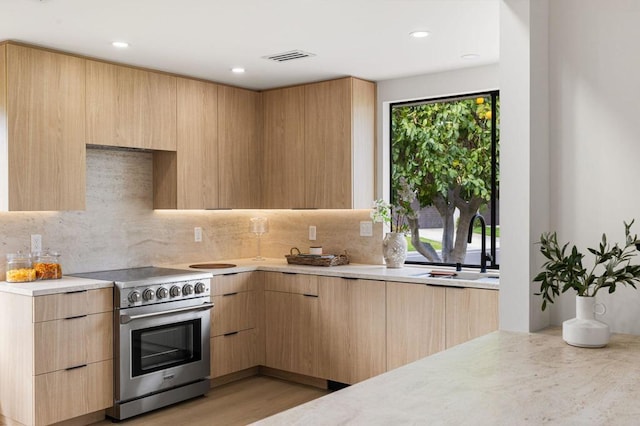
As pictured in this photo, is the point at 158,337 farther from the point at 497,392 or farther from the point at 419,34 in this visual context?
the point at 497,392

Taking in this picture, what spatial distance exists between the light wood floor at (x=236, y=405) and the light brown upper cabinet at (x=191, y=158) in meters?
1.49

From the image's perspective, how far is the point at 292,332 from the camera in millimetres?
4867

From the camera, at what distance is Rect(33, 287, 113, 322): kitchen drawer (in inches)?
144

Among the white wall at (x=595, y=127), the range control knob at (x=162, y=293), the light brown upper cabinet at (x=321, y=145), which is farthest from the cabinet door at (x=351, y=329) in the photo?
the white wall at (x=595, y=127)

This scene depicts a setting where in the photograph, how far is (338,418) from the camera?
5.02 feet

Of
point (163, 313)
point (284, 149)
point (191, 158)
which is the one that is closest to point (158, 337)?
point (163, 313)

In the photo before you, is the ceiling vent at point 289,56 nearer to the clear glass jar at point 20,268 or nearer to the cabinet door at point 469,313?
the cabinet door at point 469,313

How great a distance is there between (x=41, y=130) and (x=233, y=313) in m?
1.92

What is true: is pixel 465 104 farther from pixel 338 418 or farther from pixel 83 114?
pixel 338 418

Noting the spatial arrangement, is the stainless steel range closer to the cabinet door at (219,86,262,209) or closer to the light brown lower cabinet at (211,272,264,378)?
the light brown lower cabinet at (211,272,264,378)

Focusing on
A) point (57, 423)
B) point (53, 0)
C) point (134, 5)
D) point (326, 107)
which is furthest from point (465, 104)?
point (57, 423)

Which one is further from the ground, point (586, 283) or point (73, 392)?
point (586, 283)

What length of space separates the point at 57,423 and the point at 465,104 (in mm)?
3659

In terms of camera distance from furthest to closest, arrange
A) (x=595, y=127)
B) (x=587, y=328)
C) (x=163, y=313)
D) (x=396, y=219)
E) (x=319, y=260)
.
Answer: (x=396, y=219), (x=319, y=260), (x=163, y=313), (x=595, y=127), (x=587, y=328)
